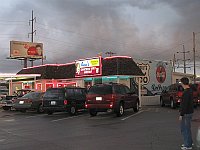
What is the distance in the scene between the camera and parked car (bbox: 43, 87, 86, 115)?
2009 cm

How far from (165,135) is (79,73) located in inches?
774

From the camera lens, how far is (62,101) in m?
20.1

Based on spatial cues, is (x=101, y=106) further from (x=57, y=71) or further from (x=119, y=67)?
(x=57, y=71)

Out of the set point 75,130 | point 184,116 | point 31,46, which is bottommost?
point 75,130

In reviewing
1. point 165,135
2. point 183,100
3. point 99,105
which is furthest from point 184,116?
point 99,105

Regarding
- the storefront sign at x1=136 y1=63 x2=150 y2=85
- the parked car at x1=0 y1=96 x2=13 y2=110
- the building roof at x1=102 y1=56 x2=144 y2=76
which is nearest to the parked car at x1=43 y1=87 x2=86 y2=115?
the parked car at x1=0 y1=96 x2=13 y2=110

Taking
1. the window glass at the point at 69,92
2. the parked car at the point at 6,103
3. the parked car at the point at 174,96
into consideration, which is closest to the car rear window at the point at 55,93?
the window glass at the point at 69,92

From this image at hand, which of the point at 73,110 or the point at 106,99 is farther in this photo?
the point at 73,110

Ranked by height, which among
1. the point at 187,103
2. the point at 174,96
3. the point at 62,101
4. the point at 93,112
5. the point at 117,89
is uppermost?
the point at 117,89

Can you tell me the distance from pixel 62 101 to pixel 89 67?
9.50 m

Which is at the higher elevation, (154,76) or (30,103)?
(154,76)

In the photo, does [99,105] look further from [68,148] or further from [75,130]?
[68,148]

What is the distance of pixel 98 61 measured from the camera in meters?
28.5

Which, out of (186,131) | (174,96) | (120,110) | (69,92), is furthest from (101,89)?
(186,131)
